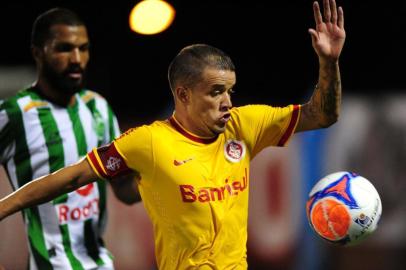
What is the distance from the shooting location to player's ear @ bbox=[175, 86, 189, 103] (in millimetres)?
3699

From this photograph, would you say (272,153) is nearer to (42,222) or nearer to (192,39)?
(192,39)

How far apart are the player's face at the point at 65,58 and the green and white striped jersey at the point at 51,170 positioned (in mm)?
138

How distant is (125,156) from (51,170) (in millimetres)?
958

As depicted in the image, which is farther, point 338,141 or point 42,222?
point 338,141

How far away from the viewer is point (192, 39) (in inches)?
283

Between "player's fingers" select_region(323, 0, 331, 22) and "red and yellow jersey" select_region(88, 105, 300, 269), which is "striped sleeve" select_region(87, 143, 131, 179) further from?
"player's fingers" select_region(323, 0, 331, 22)

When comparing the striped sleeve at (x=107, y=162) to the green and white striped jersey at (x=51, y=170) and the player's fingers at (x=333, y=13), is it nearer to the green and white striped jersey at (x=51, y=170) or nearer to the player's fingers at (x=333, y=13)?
the green and white striped jersey at (x=51, y=170)

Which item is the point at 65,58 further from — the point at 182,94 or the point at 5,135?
the point at 182,94

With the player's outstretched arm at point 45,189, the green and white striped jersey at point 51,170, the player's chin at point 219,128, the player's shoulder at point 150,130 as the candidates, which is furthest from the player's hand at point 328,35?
the green and white striped jersey at point 51,170

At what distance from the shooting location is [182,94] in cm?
371

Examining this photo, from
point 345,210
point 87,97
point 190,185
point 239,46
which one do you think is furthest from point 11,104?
point 239,46

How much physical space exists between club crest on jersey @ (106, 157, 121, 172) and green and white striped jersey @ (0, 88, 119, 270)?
0.91 m

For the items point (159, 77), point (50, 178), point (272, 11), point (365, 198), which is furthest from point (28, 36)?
point (365, 198)

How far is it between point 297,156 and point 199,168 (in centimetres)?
354
